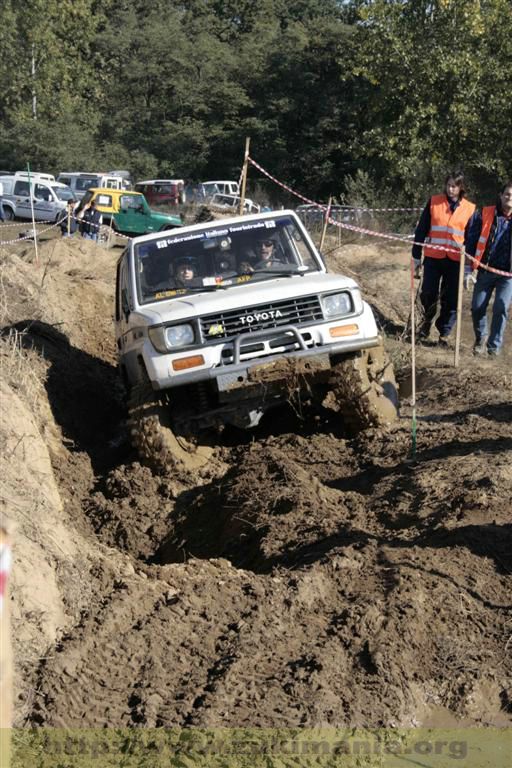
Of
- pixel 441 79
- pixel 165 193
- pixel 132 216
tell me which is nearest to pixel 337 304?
pixel 132 216

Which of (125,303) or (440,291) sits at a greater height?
(125,303)

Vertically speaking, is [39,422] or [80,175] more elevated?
[39,422]

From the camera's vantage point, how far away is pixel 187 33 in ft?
205

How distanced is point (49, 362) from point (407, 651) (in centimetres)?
689

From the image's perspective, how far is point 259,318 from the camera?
7918mm

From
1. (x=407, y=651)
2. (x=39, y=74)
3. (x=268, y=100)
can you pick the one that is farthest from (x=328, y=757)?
(x=39, y=74)

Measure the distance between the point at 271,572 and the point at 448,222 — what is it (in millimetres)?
6918

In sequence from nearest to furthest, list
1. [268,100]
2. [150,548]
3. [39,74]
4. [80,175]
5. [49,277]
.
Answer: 1. [150,548]
2. [49,277]
3. [80,175]
4. [268,100]
5. [39,74]

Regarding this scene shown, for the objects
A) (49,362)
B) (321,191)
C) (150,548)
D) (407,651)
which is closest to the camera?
(407,651)

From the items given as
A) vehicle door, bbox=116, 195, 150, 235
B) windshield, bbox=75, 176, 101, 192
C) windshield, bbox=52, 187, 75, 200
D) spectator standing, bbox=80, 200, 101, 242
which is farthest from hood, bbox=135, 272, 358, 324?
windshield, bbox=75, 176, 101, 192

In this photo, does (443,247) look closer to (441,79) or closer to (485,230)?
(485,230)

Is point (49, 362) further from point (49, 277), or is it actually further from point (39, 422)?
point (49, 277)

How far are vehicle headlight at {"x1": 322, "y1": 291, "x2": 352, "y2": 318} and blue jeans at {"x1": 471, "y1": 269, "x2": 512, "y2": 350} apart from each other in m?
3.43

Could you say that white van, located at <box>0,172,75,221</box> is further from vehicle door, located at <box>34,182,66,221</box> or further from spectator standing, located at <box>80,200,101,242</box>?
spectator standing, located at <box>80,200,101,242</box>
